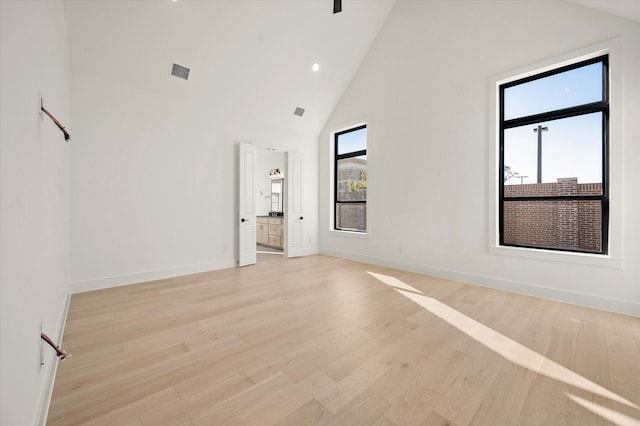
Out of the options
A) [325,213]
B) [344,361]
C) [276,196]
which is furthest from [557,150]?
[276,196]

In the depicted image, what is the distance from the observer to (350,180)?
6.02 m

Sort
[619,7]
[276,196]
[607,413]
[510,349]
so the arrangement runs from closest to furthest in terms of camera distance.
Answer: [607,413]
[510,349]
[619,7]
[276,196]

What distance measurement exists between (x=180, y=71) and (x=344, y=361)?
177 inches

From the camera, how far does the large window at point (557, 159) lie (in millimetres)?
3072

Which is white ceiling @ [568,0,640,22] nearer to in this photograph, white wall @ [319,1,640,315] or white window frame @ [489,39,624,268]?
white wall @ [319,1,640,315]

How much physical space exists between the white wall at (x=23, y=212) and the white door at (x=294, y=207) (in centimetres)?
431

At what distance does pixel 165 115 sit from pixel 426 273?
493 centimetres

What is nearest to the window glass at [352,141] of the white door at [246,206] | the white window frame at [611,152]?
the white door at [246,206]

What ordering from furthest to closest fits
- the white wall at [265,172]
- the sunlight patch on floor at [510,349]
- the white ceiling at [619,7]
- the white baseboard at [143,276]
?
1. the white wall at [265,172]
2. the white baseboard at [143,276]
3. the white ceiling at [619,7]
4. the sunlight patch on floor at [510,349]

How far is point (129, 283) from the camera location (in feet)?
12.6

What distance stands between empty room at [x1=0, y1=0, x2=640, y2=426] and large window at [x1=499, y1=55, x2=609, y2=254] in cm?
2

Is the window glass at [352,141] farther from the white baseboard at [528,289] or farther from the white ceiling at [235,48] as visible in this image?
the white baseboard at [528,289]

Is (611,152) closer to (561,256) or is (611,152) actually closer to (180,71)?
(561,256)

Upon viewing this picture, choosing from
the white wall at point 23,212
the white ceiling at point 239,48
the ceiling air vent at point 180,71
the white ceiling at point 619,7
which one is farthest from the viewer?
the ceiling air vent at point 180,71
